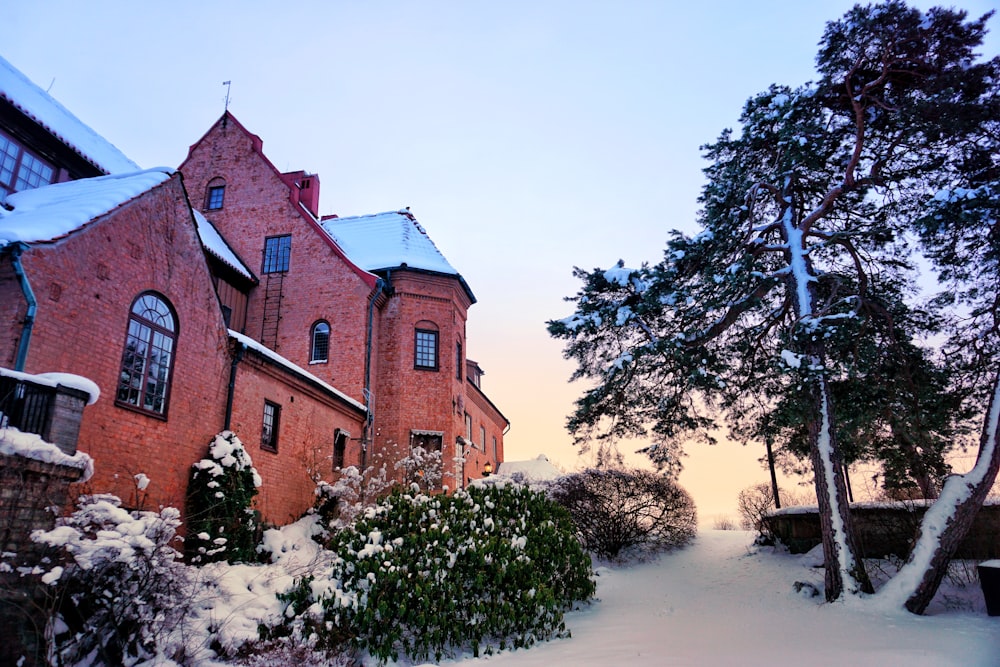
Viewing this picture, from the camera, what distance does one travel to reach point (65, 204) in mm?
10266

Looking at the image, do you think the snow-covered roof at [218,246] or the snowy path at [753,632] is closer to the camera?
the snowy path at [753,632]

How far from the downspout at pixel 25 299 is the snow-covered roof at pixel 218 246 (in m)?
9.55

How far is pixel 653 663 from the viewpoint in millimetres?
7312

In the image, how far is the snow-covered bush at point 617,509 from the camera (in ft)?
59.3

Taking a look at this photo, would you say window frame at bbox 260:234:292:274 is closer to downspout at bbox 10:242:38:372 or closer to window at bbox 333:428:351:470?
window at bbox 333:428:351:470

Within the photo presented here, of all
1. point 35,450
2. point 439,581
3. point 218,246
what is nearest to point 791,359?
point 439,581

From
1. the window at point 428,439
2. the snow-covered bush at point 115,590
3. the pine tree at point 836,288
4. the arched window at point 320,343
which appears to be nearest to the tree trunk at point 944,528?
the pine tree at point 836,288

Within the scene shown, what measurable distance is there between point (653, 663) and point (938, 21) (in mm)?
11843

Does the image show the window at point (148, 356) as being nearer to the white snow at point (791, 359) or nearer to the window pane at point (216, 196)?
the white snow at point (791, 359)

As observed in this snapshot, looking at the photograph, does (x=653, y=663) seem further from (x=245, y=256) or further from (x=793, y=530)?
(x=245, y=256)

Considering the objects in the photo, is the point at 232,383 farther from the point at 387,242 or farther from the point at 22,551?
the point at 387,242

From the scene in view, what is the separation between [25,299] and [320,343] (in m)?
12.0

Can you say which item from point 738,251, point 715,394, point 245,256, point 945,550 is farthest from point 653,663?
point 245,256

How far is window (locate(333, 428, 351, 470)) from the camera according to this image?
17172mm
